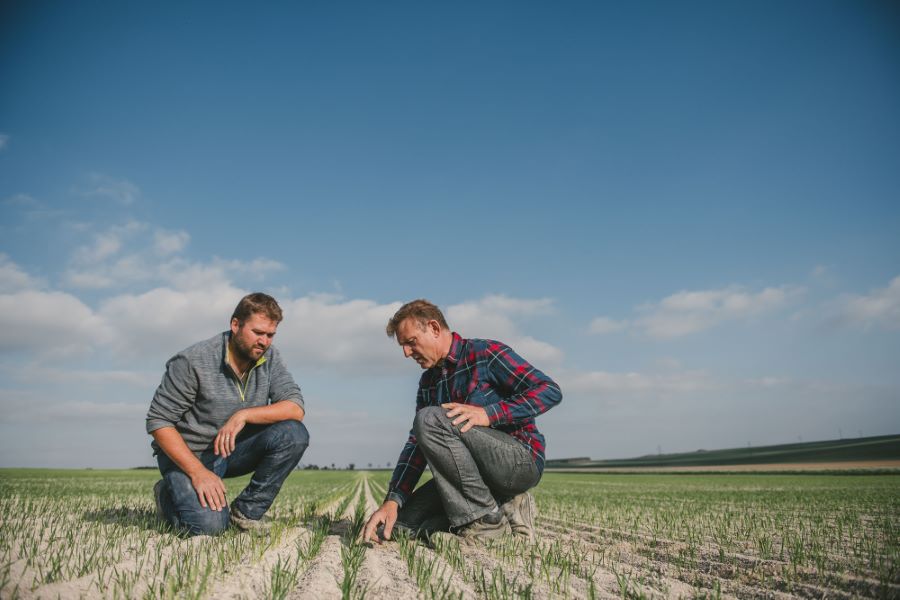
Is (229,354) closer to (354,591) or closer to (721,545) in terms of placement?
(354,591)

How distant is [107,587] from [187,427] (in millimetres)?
1918

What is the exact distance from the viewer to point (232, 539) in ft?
10.3

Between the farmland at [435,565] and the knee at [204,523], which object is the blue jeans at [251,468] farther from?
the farmland at [435,565]

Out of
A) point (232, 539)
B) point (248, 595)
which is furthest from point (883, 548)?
point (232, 539)

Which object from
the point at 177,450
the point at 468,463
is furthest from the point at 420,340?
the point at 177,450

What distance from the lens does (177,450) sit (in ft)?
11.6

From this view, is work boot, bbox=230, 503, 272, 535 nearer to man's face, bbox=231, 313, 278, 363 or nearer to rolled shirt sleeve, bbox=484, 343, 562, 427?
man's face, bbox=231, 313, 278, 363

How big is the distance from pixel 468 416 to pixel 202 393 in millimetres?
2127

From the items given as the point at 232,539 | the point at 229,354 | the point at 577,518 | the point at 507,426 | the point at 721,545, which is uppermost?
the point at 229,354

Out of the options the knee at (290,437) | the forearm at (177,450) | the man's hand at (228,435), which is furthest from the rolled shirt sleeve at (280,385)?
the forearm at (177,450)

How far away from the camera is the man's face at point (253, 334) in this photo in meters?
3.88

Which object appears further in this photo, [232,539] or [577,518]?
[577,518]

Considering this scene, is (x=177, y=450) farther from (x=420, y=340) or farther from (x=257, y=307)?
(x=420, y=340)

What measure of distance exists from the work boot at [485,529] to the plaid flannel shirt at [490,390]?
20.3 inches
